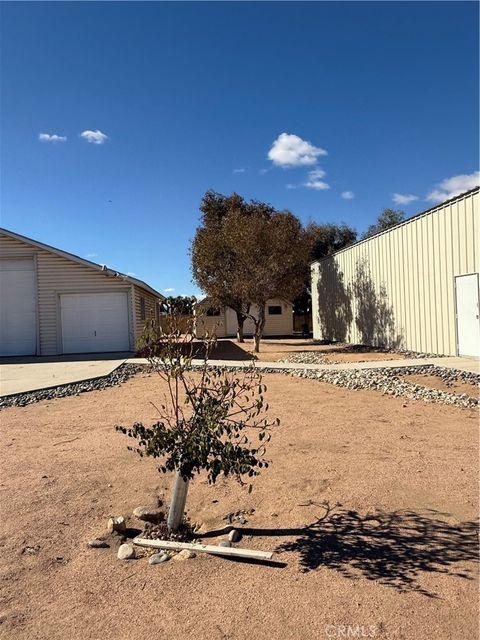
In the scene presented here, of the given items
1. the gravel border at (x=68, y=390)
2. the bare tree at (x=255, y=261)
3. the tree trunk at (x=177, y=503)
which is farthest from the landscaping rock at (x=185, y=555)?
the bare tree at (x=255, y=261)

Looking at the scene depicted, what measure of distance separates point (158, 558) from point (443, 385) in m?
8.22

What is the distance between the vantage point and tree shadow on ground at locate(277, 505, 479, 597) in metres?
3.01

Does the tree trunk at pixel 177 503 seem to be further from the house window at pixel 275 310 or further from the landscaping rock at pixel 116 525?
the house window at pixel 275 310

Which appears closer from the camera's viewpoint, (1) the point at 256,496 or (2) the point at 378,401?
(1) the point at 256,496

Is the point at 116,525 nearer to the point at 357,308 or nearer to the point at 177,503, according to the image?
the point at 177,503

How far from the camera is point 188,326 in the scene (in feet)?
13.0

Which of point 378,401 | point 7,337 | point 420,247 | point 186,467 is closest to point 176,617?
point 186,467

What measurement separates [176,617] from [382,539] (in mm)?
1543

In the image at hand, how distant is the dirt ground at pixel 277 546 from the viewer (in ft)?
8.47

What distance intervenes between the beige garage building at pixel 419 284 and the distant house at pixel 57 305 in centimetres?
936

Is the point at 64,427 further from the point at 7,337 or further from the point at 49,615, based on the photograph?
the point at 7,337

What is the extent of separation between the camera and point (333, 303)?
24.6 meters

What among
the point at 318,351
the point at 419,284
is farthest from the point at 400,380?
the point at 318,351

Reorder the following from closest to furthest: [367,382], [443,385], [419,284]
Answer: [443,385] → [367,382] → [419,284]
